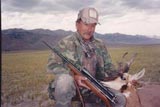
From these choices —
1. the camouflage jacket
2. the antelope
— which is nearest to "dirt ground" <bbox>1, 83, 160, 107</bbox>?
the antelope

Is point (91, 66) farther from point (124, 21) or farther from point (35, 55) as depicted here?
point (124, 21)

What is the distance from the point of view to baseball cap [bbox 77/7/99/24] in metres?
1.99

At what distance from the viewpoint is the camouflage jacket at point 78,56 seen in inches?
73.9

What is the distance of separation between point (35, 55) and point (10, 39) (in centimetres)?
22

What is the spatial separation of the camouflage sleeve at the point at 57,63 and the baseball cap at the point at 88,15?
218 millimetres

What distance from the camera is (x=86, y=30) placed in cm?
202

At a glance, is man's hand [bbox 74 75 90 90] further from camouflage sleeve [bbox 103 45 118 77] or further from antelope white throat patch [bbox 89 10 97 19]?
antelope white throat patch [bbox 89 10 97 19]

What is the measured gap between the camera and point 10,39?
7.06ft

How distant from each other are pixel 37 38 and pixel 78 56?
0.31 meters

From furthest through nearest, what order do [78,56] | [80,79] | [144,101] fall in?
[144,101] < [78,56] < [80,79]

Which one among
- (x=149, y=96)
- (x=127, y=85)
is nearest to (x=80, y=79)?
(x=127, y=85)

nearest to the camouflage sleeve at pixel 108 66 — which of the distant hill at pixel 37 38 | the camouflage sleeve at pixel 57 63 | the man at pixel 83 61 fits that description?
the man at pixel 83 61

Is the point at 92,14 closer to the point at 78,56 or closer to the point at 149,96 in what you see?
the point at 78,56

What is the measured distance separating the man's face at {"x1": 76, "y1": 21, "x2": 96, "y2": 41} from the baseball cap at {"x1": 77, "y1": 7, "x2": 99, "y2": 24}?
0.03 m
